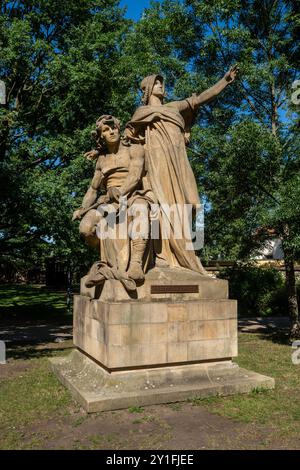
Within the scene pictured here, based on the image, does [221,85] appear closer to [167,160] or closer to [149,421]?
[167,160]

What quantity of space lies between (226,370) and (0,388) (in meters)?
3.36

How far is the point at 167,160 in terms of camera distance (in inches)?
265

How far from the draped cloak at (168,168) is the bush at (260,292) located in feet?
40.9

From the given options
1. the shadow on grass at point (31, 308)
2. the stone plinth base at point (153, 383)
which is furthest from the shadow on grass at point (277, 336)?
the shadow on grass at point (31, 308)

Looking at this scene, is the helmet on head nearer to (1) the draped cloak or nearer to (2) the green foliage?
(1) the draped cloak

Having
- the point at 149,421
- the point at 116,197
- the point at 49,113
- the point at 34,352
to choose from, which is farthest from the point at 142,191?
the point at 49,113

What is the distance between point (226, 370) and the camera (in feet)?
20.4

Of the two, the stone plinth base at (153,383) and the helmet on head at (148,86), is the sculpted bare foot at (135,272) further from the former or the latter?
the helmet on head at (148,86)

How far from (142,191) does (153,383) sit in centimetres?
274

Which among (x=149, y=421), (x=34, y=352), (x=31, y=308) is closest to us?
(x=149, y=421)

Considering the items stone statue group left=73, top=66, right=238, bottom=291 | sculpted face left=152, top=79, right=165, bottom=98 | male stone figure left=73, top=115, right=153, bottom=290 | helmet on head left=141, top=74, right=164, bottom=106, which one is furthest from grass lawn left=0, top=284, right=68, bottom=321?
sculpted face left=152, top=79, right=165, bottom=98

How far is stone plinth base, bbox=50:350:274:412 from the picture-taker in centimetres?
528
